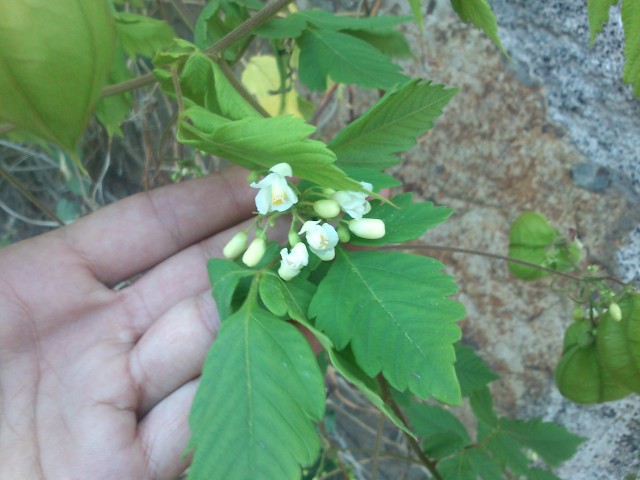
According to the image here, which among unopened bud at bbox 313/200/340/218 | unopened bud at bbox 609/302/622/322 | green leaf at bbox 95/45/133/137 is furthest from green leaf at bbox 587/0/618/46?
green leaf at bbox 95/45/133/137

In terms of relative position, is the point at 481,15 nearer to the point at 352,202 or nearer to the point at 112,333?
the point at 352,202

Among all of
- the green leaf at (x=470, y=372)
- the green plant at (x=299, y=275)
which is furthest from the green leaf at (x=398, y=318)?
the green leaf at (x=470, y=372)

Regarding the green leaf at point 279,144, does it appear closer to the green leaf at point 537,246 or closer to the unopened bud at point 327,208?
the unopened bud at point 327,208

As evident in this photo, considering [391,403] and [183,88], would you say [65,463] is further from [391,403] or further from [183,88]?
[183,88]

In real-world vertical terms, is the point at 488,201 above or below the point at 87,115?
below

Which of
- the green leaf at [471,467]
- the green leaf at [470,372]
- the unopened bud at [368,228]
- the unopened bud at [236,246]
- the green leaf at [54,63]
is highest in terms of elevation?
the green leaf at [54,63]

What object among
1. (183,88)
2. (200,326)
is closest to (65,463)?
(200,326)

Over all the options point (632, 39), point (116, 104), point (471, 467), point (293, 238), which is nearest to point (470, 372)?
point (471, 467)

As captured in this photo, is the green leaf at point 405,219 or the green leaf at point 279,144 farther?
the green leaf at point 405,219
